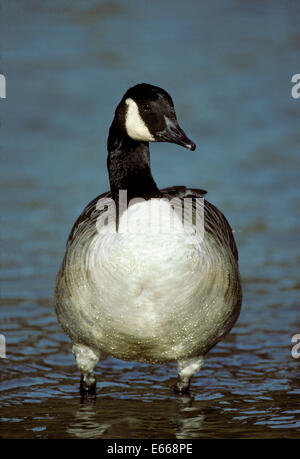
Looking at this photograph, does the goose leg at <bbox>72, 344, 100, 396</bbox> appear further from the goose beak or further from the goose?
the goose beak

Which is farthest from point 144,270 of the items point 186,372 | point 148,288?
point 186,372

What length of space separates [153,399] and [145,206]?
146cm

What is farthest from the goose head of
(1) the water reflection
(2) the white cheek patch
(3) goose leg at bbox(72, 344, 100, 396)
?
(1) the water reflection

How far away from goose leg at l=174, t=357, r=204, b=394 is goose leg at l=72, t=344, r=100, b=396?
0.59 metres

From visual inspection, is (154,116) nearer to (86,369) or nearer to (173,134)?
(173,134)

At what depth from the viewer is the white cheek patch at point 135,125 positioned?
18.8 ft

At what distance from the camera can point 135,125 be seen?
5777mm

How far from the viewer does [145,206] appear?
5355 mm

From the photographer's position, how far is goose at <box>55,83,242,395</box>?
207 inches

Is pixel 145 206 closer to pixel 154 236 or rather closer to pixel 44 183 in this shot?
pixel 154 236

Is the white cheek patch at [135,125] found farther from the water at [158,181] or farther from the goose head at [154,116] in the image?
the water at [158,181]

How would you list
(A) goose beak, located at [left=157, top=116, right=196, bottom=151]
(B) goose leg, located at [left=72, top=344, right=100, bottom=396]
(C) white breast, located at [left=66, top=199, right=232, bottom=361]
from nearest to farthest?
(C) white breast, located at [left=66, top=199, right=232, bottom=361], (A) goose beak, located at [left=157, top=116, right=196, bottom=151], (B) goose leg, located at [left=72, top=344, right=100, bottom=396]

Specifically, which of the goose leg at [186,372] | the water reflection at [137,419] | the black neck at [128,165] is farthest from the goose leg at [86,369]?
the black neck at [128,165]
